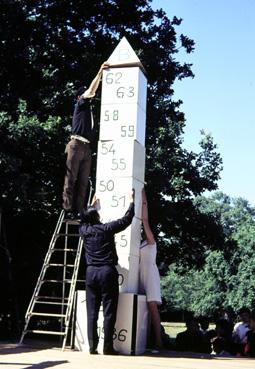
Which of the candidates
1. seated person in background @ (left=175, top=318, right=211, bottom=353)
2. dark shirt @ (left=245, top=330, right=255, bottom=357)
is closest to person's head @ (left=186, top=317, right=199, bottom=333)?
seated person in background @ (left=175, top=318, right=211, bottom=353)

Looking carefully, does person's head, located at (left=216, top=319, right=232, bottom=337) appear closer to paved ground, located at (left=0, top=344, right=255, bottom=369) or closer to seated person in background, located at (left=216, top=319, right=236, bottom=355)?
seated person in background, located at (left=216, top=319, right=236, bottom=355)

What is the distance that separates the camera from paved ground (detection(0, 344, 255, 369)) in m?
5.13

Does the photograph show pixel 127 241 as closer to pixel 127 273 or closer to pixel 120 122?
pixel 127 273

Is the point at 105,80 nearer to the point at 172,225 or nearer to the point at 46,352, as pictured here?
the point at 46,352

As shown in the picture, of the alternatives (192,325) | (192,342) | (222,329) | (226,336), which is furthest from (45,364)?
(222,329)

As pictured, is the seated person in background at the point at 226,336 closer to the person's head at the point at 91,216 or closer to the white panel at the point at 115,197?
the white panel at the point at 115,197

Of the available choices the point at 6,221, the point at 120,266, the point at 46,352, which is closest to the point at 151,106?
the point at 6,221

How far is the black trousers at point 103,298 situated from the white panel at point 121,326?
270 millimetres

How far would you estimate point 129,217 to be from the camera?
669 cm

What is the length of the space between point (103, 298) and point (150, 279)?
1160 mm

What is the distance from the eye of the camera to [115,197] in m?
7.41

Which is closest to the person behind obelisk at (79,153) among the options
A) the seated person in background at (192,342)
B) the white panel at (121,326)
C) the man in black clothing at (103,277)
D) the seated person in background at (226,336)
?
the man in black clothing at (103,277)

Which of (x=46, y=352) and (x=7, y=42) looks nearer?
(x=46, y=352)

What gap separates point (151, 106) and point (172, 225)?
20.0 feet
